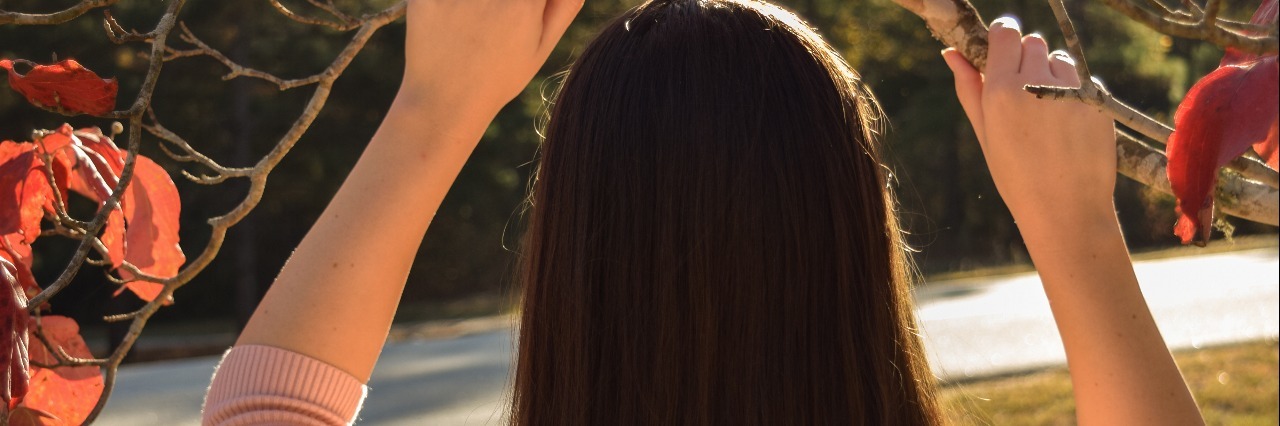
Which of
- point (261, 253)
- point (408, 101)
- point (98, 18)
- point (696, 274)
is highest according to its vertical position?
point (98, 18)

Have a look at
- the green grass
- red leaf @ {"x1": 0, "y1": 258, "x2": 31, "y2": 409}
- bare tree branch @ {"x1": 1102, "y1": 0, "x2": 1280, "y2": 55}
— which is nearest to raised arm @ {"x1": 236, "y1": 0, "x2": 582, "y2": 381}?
red leaf @ {"x1": 0, "y1": 258, "x2": 31, "y2": 409}

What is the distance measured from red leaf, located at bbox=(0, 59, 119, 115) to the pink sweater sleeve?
0.40 metres

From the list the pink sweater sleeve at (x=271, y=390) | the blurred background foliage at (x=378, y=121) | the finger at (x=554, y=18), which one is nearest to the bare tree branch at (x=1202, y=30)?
the finger at (x=554, y=18)

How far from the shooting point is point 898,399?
1.07 m

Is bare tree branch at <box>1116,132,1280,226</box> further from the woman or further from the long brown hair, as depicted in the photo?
the long brown hair

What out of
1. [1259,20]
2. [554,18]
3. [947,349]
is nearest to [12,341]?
[554,18]

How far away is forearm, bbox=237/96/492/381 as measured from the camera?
0.99m

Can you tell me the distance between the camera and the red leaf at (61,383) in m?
1.29

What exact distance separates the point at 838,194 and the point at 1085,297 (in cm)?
22

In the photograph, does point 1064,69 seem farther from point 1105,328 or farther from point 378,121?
point 378,121

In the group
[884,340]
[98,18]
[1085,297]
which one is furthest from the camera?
[98,18]

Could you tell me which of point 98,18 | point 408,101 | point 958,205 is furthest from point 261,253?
point 408,101

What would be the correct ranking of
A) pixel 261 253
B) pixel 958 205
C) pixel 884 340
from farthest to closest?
pixel 958 205 → pixel 261 253 → pixel 884 340

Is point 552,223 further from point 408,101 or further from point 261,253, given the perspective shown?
point 261,253
